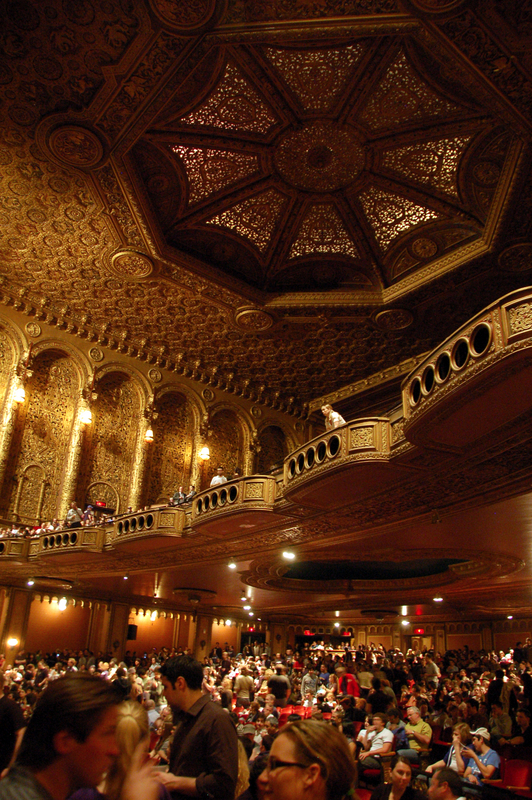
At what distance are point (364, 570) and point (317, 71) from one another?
42.8ft

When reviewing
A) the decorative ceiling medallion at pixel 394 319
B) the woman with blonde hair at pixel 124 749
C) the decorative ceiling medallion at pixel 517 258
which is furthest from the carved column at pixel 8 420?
the woman with blonde hair at pixel 124 749

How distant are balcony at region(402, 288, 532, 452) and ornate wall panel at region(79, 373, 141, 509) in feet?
43.7

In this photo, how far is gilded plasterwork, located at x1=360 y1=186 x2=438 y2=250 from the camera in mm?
14438

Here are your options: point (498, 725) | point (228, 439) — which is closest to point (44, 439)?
point (228, 439)

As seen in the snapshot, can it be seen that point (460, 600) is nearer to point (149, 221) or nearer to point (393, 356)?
point (393, 356)

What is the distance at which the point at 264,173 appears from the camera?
14.0 m

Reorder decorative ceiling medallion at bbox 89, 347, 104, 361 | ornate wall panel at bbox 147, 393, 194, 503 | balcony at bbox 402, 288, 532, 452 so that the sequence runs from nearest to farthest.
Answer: balcony at bbox 402, 288, 532, 452 → decorative ceiling medallion at bbox 89, 347, 104, 361 → ornate wall panel at bbox 147, 393, 194, 503

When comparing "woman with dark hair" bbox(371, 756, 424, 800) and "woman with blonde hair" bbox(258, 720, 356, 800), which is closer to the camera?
"woman with blonde hair" bbox(258, 720, 356, 800)

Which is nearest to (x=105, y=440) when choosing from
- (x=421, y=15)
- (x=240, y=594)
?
(x=240, y=594)

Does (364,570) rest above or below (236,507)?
below

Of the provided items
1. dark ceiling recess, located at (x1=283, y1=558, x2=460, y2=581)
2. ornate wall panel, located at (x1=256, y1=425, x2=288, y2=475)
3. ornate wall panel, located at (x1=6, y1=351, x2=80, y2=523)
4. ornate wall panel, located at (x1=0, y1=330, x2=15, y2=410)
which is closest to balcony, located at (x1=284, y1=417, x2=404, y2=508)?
dark ceiling recess, located at (x1=283, y1=558, x2=460, y2=581)

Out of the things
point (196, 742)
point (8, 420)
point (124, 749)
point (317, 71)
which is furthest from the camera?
point (8, 420)

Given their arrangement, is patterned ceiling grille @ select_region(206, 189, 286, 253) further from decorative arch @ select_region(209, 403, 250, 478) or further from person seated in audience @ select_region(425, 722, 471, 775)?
person seated in audience @ select_region(425, 722, 471, 775)

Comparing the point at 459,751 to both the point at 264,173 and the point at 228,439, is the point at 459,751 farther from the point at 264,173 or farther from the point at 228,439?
the point at 228,439
